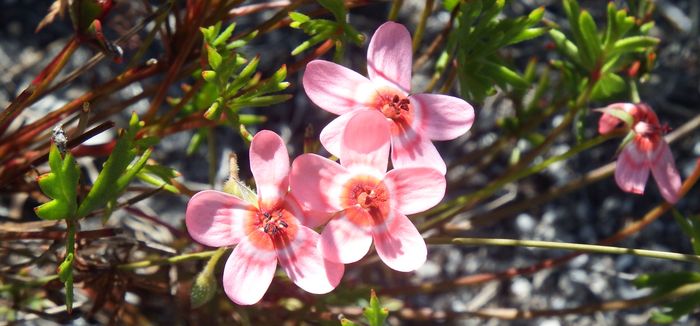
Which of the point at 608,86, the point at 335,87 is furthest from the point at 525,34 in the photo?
the point at 335,87

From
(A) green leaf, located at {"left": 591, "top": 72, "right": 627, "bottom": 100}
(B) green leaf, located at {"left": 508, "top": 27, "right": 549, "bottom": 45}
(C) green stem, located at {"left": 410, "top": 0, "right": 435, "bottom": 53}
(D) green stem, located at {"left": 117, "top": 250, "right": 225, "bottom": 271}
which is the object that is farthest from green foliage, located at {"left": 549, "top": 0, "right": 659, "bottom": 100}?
(D) green stem, located at {"left": 117, "top": 250, "right": 225, "bottom": 271}

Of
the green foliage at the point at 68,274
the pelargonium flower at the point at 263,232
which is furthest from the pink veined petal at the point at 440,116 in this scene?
the green foliage at the point at 68,274

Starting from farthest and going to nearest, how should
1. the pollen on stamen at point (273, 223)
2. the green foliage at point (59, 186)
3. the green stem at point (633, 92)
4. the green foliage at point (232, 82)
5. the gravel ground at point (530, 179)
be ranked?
the gravel ground at point (530, 179), the green stem at point (633, 92), the green foliage at point (232, 82), the pollen on stamen at point (273, 223), the green foliage at point (59, 186)

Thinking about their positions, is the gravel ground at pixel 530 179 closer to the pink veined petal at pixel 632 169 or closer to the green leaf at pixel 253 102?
the pink veined petal at pixel 632 169

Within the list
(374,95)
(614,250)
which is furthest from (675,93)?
(374,95)

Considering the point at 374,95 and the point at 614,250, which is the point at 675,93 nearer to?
the point at 614,250

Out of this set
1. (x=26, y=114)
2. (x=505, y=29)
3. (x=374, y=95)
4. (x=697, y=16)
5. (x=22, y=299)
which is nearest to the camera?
(x=374, y=95)
